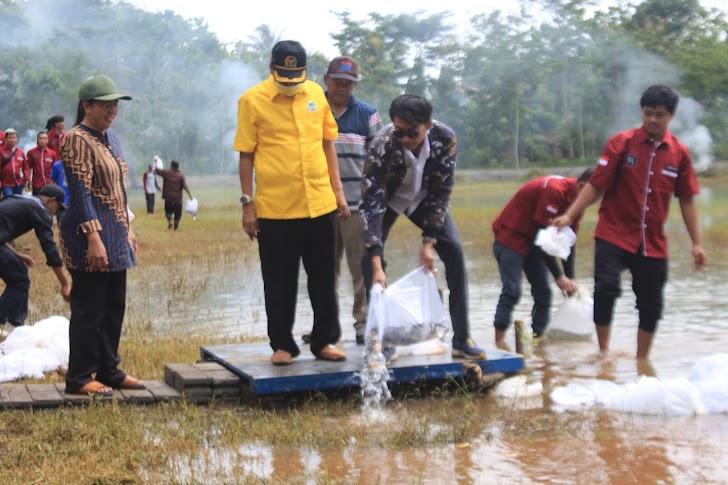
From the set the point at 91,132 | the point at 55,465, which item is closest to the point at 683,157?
the point at 91,132

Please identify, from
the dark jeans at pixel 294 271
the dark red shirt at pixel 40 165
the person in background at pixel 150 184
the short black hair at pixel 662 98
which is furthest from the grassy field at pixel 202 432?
the person in background at pixel 150 184

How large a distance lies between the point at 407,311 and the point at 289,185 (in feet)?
3.16

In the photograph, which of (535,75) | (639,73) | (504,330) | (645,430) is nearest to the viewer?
(645,430)

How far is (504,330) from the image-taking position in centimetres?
788

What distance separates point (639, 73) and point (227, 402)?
1561 inches

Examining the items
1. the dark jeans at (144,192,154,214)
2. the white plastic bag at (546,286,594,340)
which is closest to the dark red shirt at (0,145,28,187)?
the white plastic bag at (546,286,594,340)

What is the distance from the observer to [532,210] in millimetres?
7672

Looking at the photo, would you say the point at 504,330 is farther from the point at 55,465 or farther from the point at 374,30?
the point at 374,30

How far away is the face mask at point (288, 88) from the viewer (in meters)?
5.80

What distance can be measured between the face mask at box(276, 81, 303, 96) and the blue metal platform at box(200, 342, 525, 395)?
1544mm

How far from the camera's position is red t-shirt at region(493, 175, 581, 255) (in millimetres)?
7484

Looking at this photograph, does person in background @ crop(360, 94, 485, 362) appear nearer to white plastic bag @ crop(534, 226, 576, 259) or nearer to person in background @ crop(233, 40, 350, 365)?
person in background @ crop(233, 40, 350, 365)

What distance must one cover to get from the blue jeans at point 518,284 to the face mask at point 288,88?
253cm

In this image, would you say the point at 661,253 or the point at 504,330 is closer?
the point at 661,253
